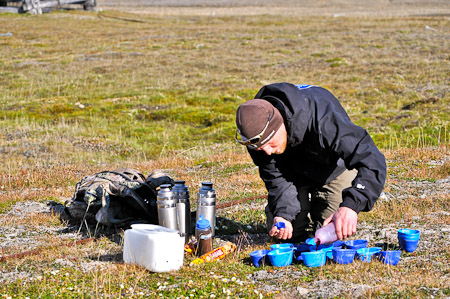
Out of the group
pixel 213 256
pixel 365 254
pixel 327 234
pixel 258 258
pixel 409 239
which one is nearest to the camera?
pixel 327 234

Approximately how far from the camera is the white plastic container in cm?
596

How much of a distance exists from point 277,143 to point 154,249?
179cm

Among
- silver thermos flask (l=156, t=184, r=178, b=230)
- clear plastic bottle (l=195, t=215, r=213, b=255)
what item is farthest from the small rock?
silver thermos flask (l=156, t=184, r=178, b=230)

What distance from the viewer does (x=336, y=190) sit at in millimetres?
6754

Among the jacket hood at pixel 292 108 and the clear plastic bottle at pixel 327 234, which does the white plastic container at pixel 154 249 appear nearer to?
the clear plastic bottle at pixel 327 234

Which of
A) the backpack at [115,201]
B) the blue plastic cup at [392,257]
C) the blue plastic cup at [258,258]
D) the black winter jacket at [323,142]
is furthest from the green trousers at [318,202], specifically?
the backpack at [115,201]

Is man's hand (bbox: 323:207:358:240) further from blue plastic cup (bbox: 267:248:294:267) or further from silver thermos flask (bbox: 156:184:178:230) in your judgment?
silver thermos flask (bbox: 156:184:178:230)

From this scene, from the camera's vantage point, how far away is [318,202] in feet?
22.9

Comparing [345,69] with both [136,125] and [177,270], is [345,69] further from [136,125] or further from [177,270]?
[177,270]

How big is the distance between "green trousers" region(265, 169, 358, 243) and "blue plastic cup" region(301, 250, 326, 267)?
889 mm

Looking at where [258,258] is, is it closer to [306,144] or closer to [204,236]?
[204,236]

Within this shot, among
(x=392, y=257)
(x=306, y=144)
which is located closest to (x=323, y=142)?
(x=306, y=144)

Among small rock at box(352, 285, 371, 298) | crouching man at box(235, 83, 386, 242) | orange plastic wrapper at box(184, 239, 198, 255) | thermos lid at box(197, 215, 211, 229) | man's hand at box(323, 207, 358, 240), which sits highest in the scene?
crouching man at box(235, 83, 386, 242)

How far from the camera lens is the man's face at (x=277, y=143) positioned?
567cm
